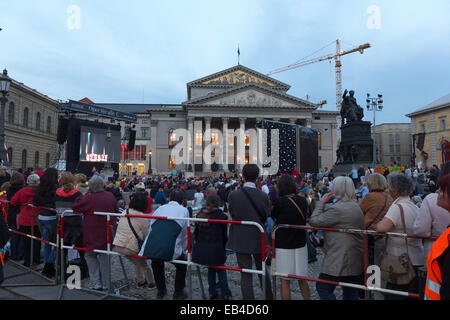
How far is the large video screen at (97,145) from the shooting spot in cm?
2134

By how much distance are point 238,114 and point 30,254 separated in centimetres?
4415

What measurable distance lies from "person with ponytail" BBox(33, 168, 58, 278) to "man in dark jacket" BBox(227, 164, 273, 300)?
Answer: 11.4 ft

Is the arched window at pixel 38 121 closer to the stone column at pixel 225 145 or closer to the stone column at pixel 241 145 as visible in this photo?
the stone column at pixel 225 145

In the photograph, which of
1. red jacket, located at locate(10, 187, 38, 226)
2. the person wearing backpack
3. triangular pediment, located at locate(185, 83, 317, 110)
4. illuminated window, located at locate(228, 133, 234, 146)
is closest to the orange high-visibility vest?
the person wearing backpack

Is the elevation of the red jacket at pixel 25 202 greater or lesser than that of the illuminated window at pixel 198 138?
lesser

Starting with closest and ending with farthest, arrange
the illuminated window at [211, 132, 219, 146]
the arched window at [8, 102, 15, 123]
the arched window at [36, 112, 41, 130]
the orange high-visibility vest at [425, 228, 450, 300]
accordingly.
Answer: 1. the orange high-visibility vest at [425, 228, 450, 300]
2. the arched window at [8, 102, 15, 123]
3. the arched window at [36, 112, 41, 130]
4. the illuminated window at [211, 132, 219, 146]

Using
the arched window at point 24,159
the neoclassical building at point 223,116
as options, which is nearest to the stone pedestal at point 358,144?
the neoclassical building at point 223,116

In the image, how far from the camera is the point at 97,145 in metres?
22.5

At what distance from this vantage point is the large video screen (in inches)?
840

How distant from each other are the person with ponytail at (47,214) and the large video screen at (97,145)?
699 inches

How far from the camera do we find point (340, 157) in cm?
1878

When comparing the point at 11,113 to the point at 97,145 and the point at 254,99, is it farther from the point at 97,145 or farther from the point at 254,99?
the point at 254,99

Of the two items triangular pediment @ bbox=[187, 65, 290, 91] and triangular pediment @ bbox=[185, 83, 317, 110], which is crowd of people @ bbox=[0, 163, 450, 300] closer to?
triangular pediment @ bbox=[185, 83, 317, 110]

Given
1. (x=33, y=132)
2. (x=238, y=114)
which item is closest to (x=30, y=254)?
(x=33, y=132)
